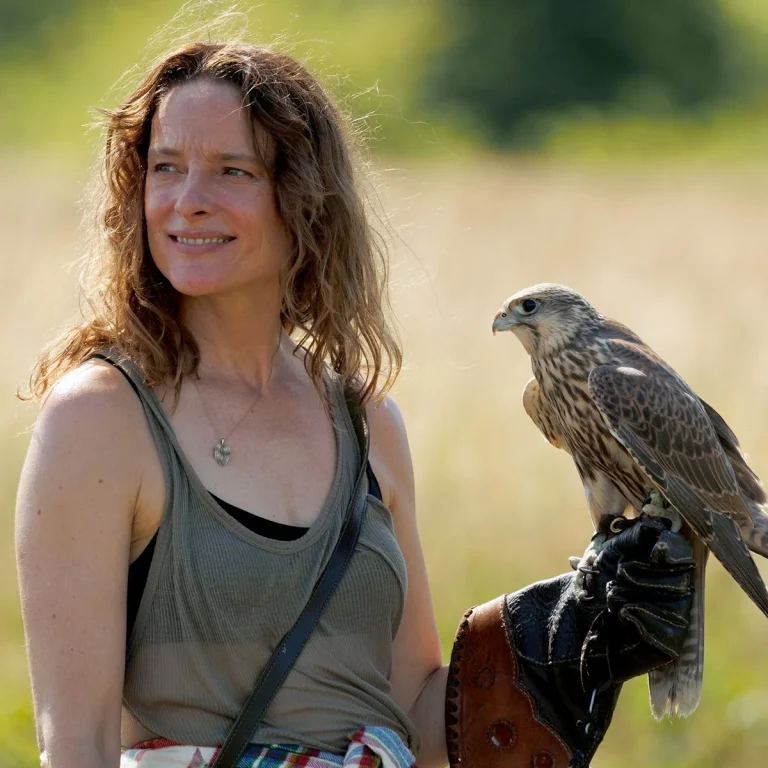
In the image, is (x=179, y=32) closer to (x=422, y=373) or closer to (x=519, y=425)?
(x=519, y=425)

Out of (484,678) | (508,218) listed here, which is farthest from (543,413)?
(508,218)

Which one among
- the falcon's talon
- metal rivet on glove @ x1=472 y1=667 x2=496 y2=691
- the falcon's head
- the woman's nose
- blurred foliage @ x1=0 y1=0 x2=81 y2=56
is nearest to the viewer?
the woman's nose

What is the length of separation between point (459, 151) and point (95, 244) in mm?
16541

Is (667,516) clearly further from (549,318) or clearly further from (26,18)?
(26,18)

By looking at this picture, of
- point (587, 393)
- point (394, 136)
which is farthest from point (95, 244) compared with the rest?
point (394, 136)

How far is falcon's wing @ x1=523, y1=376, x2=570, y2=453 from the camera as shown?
10.0ft

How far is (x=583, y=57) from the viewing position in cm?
2508

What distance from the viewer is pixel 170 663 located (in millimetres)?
2049

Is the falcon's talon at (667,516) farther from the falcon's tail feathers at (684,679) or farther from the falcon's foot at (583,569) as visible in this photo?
the falcon's foot at (583,569)

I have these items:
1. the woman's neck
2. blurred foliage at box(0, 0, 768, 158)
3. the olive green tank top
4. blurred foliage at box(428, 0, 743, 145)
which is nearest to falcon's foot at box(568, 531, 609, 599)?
the olive green tank top

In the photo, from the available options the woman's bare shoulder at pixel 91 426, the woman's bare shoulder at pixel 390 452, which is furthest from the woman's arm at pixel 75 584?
the woman's bare shoulder at pixel 390 452

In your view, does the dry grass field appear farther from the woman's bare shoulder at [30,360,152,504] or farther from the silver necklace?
the woman's bare shoulder at [30,360,152,504]

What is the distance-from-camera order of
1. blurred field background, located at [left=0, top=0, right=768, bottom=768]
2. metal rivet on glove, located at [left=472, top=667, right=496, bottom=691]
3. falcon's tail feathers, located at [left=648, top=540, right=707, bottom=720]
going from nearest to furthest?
metal rivet on glove, located at [left=472, top=667, right=496, bottom=691] → falcon's tail feathers, located at [left=648, top=540, right=707, bottom=720] → blurred field background, located at [left=0, top=0, right=768, bottom=768]

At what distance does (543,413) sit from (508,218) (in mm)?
8909
